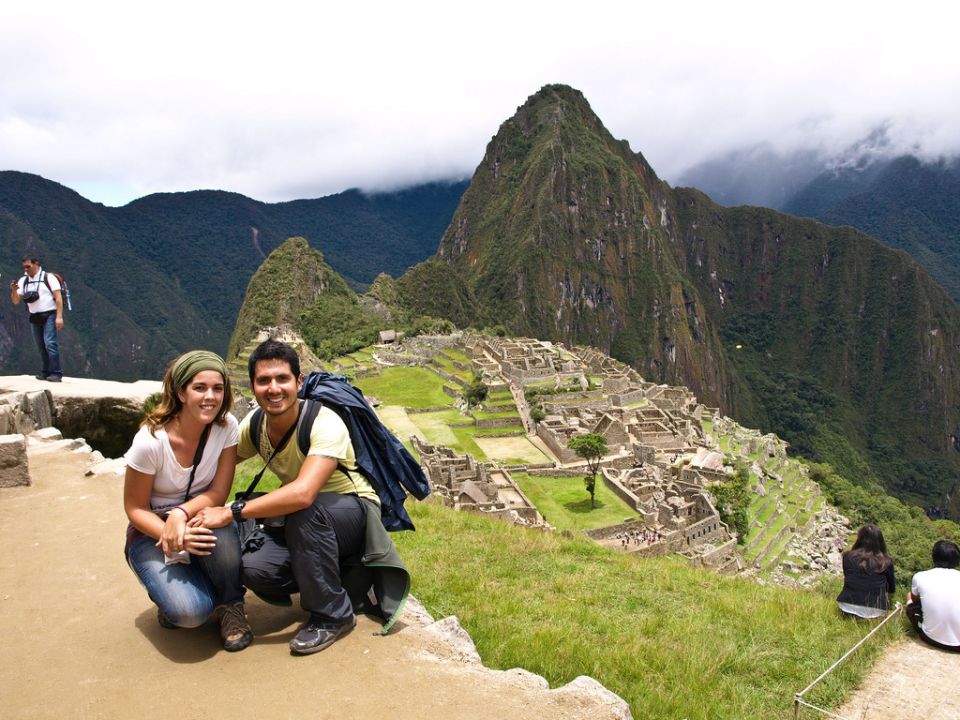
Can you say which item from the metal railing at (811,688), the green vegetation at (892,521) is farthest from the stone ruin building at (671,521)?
the metal railing at (811,688)

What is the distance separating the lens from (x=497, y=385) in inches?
1490

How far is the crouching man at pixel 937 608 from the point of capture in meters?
4.62

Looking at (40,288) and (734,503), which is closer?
(40,288)

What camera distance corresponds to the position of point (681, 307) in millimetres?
146875

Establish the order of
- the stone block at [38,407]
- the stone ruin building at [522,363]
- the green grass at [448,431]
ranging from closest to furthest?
the stone block at [38,407] < the green grass at [448,431] < the stone ruin building at [522,363]

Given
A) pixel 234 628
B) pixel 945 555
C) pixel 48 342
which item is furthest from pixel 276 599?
pixel 48 342

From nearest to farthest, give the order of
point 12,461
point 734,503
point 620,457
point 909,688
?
point 909,688 → point 12,461 → point 734,503 → point 620,457

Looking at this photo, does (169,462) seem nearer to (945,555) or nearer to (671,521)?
(945,555)

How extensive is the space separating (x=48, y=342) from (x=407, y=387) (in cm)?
3190

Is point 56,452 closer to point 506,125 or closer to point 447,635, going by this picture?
point 447,635

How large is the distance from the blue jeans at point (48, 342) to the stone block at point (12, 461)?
3452mm

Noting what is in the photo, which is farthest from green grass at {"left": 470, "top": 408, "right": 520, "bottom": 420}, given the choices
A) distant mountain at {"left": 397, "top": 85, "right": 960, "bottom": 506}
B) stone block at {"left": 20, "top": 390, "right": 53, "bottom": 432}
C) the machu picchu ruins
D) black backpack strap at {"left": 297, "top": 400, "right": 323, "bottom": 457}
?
distant mountain at {"left": 397, "top": 85, "right": 960, "bottom": 506}

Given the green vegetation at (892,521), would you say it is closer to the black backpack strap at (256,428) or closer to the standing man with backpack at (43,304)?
the black backpack strap at (256,428)

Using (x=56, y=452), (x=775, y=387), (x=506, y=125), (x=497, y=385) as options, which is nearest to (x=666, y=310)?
(x=775, y=387)
